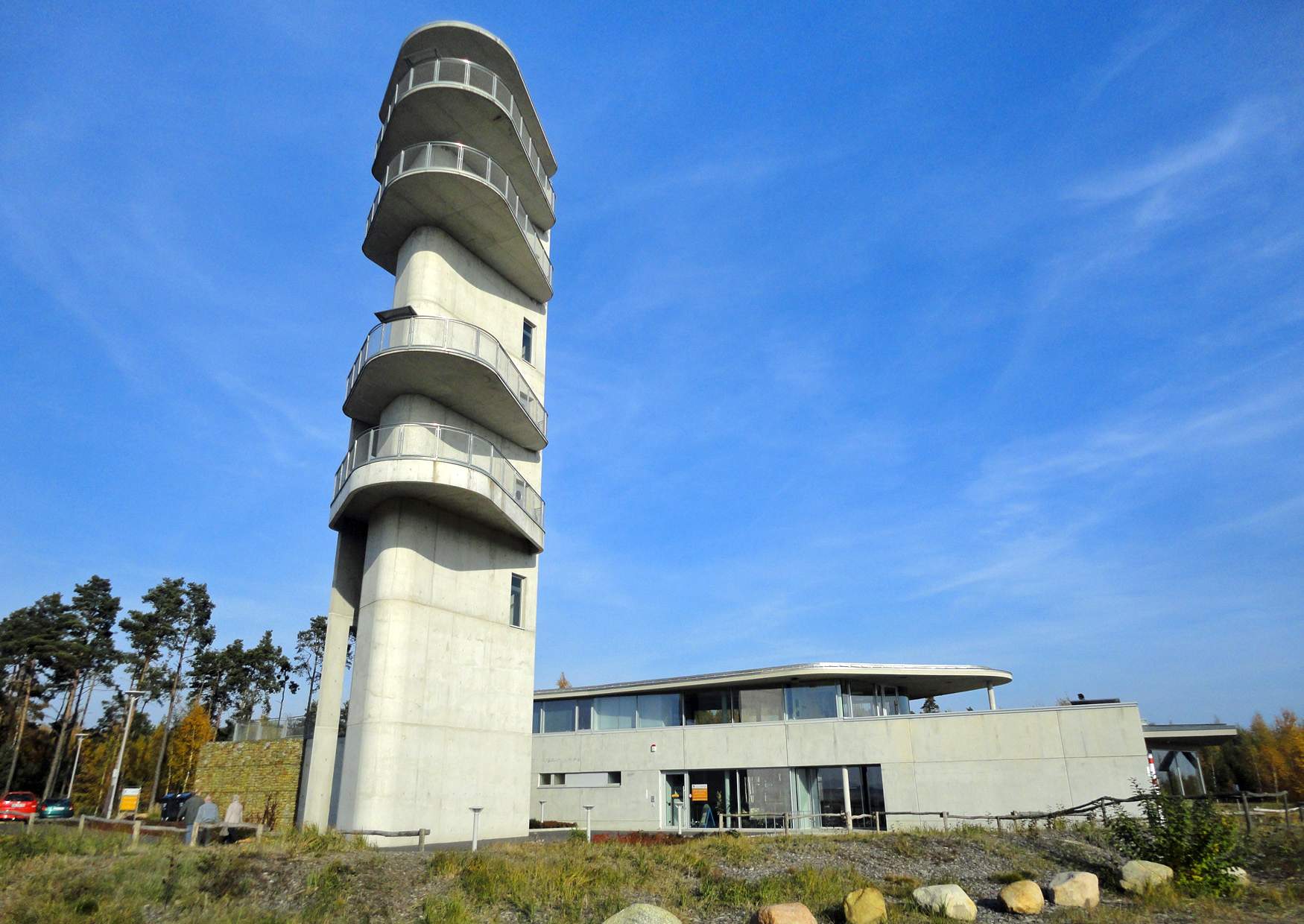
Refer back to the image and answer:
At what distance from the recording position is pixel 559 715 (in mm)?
35812

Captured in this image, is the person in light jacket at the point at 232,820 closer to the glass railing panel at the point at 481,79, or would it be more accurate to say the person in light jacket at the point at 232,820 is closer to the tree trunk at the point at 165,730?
the glass railing panel at the point at 481,79

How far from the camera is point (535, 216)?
29.9 metres

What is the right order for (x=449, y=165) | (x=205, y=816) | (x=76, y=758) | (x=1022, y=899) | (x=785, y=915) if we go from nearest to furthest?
(x=785, y=915), (x=1022, y=899), (x=205, y=816), (x=449, y=165), (x=76, y=758)

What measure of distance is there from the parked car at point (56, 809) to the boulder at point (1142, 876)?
4121 centimetres

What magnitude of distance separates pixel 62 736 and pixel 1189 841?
211 feet

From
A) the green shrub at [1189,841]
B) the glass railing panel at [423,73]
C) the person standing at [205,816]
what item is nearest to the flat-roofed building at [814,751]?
the green shrub at [1189,841]

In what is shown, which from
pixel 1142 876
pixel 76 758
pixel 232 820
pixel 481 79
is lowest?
pixel 1142 876

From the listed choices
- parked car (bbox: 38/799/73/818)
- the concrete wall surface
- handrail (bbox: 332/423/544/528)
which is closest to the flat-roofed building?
the concrete wall surface

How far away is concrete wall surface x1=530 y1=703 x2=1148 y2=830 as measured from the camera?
1015 inches

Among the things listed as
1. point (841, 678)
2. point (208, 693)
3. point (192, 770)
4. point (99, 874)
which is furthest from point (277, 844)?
point (208, 693)

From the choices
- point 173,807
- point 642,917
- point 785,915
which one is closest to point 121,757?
point 173,807

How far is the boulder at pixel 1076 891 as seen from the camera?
13.8 m

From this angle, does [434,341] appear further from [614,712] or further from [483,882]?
[614,712]

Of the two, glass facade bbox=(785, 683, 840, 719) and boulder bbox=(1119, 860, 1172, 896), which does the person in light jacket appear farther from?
glass facade bbox=(785, 683, 840, 719)
